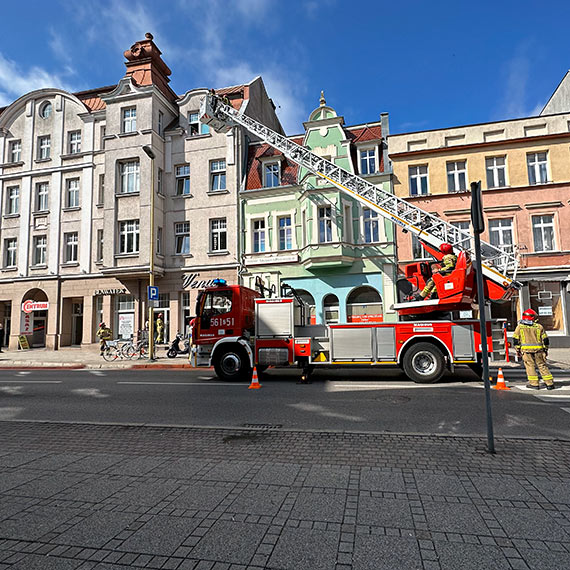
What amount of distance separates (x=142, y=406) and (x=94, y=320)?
18.3 metres

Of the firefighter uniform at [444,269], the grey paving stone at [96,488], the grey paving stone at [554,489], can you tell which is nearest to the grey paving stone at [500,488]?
the grey paving stone at [554,489]

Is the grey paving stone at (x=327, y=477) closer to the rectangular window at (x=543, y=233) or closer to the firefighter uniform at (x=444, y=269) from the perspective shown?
the firefighter uniform at (x=444, y=269)

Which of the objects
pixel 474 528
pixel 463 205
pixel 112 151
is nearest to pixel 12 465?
pixel 474 528

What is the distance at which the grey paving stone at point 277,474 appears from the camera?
3.91 m

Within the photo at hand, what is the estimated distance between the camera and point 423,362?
10.6m

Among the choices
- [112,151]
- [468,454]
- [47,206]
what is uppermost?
[112,151]

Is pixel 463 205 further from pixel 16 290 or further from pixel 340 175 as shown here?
pixel 16 290

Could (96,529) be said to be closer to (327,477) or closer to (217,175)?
(327,477)

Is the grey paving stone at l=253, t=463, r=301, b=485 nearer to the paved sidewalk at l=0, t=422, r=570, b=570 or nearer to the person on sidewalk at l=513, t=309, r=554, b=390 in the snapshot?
the paved sidewalk at l=0, t=422, r=570, b=570

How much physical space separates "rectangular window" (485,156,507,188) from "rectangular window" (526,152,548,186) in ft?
3.54

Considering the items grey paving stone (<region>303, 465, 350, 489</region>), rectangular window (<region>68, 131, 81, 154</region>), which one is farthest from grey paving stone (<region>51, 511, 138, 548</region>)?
rectangular window (<region>68, 131, 81, 154</region>)

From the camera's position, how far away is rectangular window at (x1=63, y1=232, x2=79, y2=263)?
25344 mm

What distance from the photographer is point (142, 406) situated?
7.90 m

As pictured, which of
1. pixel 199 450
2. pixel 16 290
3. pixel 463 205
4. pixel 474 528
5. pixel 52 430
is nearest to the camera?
pixel 474 528
